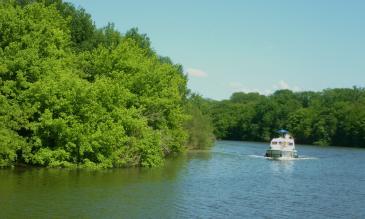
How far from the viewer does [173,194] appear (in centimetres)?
3503

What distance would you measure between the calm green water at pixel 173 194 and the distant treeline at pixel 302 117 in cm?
8759

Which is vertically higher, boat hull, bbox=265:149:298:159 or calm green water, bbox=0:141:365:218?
boat hull, bbox=265:149:298:159

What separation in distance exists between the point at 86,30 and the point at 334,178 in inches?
1254

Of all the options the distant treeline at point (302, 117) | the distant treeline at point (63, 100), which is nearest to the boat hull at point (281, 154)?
the distant treeline at point (63, 100)

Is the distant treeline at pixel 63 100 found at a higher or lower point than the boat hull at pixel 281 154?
higher

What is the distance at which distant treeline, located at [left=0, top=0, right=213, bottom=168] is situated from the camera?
147ft

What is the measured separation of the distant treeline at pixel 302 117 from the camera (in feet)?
465

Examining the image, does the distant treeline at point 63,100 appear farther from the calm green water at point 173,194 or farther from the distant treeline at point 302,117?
the distant treeline at point 302,117

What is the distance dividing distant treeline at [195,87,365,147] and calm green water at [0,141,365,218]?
87591mm

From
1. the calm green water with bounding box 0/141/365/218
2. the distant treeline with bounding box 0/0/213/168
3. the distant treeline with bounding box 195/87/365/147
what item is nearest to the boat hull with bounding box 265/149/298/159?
the calm green water with bounding box 0/141/365/218

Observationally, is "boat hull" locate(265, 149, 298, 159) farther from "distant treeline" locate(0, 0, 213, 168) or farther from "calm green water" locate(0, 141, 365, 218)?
"distant treeline" locate(0, 0, 213, 168)

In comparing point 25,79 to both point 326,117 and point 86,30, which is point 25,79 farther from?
point 326,117

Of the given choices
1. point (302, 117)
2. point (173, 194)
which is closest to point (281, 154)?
point (173, 194)

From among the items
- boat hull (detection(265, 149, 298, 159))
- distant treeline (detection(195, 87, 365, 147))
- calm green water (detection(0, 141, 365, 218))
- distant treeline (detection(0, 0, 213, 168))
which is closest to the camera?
calm green water (detection(0, 141, 365, 218))
